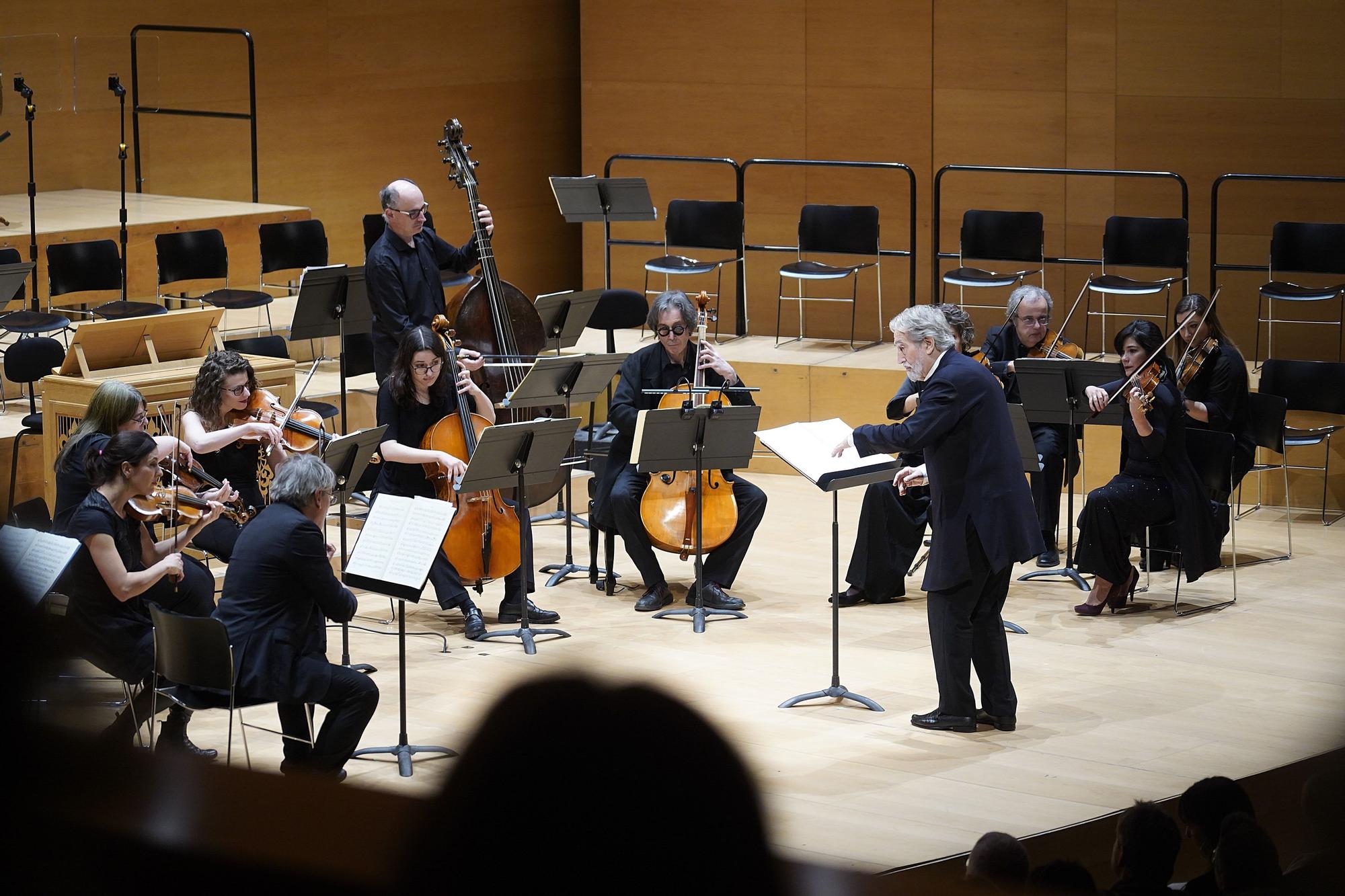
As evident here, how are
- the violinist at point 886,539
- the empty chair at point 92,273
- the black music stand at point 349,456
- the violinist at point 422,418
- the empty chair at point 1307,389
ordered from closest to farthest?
the black music stand at point 349,456
the violinist at point 422,418
the violinist at point 886,539
the empty chair at point 1307,389
the empty chair at point 92,273

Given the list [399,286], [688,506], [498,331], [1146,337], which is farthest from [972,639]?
[399,286]

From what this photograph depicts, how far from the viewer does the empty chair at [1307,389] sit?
7.07 metres

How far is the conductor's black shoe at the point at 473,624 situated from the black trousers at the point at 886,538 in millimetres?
1495

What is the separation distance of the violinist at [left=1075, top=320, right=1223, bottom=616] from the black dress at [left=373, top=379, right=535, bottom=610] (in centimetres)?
217

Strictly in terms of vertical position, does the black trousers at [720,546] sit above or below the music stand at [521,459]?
below

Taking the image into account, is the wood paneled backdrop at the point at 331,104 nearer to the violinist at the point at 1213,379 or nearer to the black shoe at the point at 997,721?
the violinist at the point at 1213,379

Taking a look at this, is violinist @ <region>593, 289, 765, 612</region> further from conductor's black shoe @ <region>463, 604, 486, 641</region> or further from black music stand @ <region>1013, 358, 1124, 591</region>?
black music stand @ <region>1013, 358, 1124, 591</region>

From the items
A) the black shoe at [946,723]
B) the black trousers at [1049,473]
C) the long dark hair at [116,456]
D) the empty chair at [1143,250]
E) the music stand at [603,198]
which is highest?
the music stand at [603,198]

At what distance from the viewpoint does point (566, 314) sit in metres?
6.90

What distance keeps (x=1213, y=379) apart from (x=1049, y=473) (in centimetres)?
76

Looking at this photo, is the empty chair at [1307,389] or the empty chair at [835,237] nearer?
the empty chair at [1307,389]

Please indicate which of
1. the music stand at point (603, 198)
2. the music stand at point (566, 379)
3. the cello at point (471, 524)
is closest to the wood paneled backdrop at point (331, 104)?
the music stand at point (603, 198)

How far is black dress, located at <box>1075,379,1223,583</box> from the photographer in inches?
239

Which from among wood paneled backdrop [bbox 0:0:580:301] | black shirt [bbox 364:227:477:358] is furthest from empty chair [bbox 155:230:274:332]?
black shirt [bbox 364:227:477:358]
